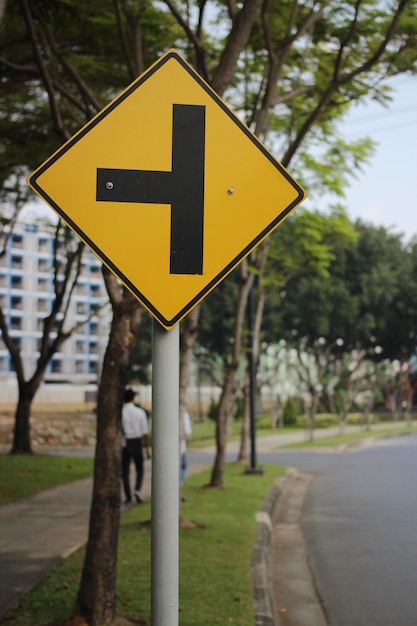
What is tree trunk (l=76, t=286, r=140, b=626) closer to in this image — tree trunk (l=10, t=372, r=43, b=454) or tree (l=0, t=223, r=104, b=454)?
tree (l=0, t=223, r=104, b=454)

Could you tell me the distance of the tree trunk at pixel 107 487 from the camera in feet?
19.6

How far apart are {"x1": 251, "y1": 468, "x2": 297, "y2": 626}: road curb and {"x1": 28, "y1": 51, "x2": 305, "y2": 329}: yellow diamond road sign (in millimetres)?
4056

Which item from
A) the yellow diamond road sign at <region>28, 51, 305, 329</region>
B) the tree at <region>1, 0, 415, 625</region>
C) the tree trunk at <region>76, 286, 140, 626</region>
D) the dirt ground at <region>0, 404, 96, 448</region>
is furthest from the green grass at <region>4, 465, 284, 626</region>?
the dirt ground at <region>0, 404, 96, 448</region>

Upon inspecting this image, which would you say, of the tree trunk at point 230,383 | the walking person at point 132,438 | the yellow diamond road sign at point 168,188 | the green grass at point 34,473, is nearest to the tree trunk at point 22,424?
the green grass at point 34,473

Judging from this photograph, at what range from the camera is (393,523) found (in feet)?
38.6

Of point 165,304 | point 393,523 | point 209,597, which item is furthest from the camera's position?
point 393,523

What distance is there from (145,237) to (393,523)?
31.5 ft

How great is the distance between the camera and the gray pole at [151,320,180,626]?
9.17ft

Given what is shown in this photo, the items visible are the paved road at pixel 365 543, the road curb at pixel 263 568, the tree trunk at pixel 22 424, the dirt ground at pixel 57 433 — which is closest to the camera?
the road curb at pixel 263 568

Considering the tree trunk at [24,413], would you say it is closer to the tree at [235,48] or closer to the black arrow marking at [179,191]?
the tree at [235,48]

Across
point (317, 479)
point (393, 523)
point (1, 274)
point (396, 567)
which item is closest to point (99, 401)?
point (396, 567)

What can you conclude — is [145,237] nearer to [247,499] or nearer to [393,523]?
[393,523]

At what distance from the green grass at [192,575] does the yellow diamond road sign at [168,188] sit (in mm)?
3872

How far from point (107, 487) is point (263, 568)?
2755 mm
